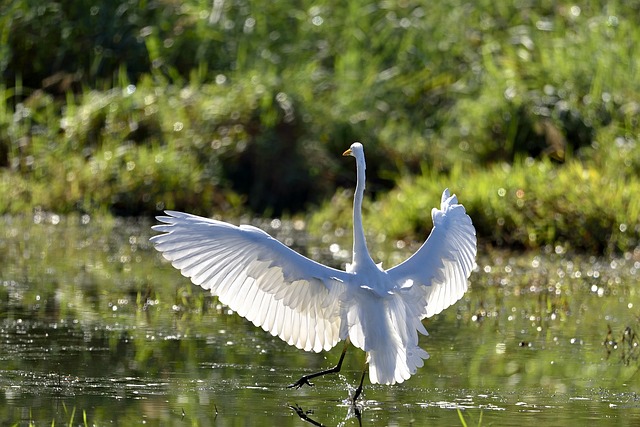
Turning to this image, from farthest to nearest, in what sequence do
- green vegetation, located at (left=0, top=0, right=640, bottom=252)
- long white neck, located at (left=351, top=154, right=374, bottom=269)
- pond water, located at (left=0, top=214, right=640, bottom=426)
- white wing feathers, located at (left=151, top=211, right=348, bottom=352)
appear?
green vegetation, located at (left=0, top=0, right=640, bottom=252)
long white neck, located at (left=351, top=154, right=374, bottom=269)
white wing feathers, located at (left=151, top=211, right=348, bottom=352)
pond water, located at (left=0, top=214, right=640, bottom=426)

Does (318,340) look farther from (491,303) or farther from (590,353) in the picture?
(491,303)

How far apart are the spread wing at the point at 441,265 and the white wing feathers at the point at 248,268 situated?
0.37 metres

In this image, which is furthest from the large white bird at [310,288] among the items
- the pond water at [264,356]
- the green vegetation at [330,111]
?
the green vegetation at [330,111]

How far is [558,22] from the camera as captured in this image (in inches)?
620

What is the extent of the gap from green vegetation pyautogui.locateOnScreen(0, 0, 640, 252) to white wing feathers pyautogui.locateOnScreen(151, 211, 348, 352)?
612 centimetres

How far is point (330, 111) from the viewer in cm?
1512

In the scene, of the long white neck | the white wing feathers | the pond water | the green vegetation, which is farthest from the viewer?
the green vegetation

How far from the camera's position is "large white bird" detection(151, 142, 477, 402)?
5996 mm

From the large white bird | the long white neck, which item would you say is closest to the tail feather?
the large white bird

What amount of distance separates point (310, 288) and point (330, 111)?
912cm

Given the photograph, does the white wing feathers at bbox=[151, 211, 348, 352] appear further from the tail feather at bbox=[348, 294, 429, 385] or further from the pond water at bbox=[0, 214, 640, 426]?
the pond water at bbox=[0, 214, 640, 426]

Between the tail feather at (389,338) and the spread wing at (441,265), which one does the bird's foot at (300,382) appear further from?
the spread wing at (441,265)

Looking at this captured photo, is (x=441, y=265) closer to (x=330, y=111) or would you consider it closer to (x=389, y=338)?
(x=389, y=338)

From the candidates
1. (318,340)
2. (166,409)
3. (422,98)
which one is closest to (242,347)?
(318,340)
